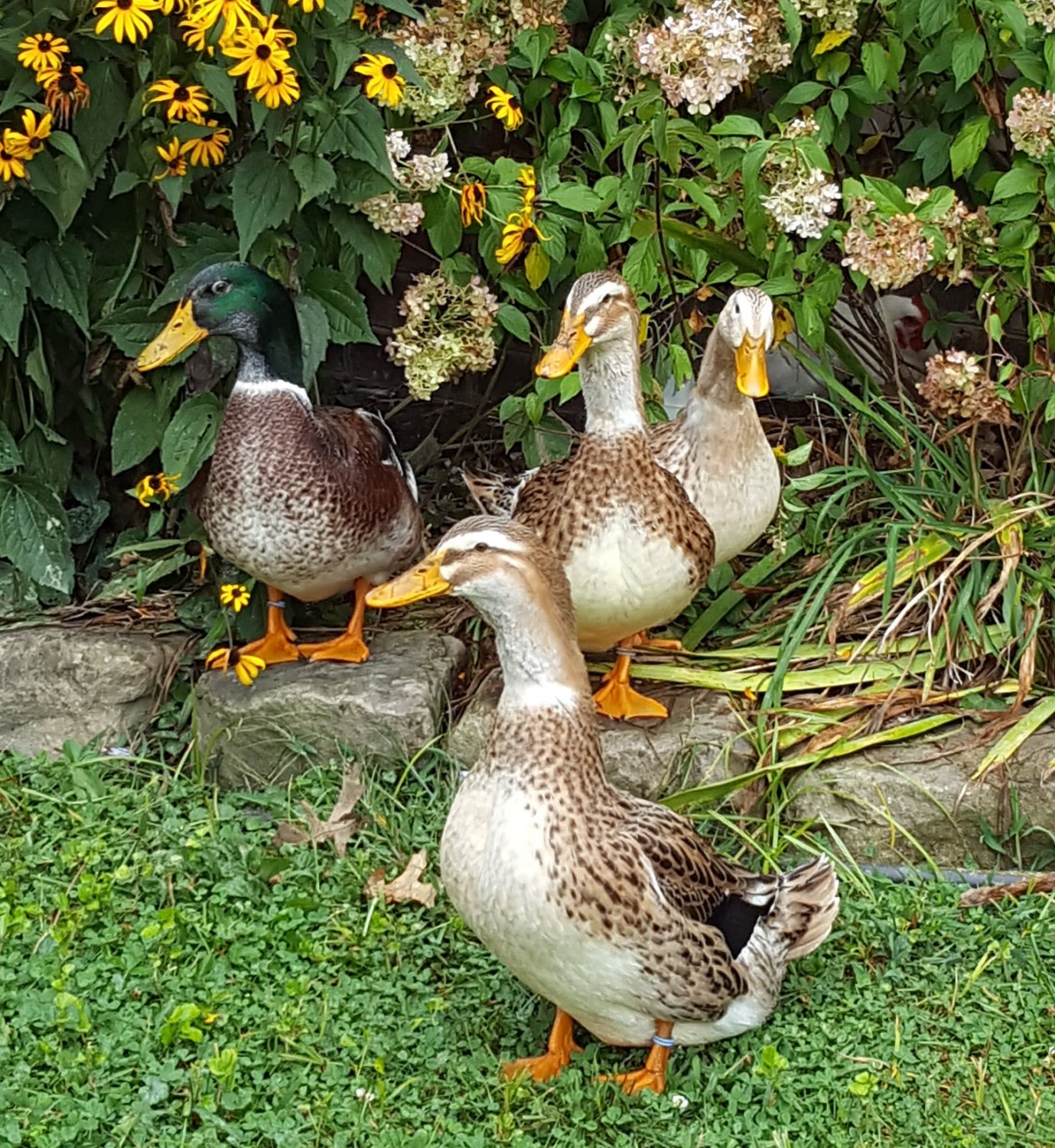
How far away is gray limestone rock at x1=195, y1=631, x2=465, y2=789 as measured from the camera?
375cm

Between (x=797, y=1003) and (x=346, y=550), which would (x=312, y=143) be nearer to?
(x=346, y=550)

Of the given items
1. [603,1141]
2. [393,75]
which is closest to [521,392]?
[393,75]

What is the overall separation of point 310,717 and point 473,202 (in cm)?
130

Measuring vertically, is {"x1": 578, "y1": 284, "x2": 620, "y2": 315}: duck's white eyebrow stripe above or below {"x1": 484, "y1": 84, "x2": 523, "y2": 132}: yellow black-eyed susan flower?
below

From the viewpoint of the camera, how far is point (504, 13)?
3861 mm

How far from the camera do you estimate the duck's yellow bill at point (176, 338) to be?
3.60m

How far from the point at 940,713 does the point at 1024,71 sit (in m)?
1.52

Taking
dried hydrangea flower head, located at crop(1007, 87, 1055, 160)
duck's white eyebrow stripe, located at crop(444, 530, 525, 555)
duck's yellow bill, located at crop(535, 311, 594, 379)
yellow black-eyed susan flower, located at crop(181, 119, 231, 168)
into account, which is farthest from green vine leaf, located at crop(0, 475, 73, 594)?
dried hydrangea flower head, located at crop(1007, 87, 1055, 160)

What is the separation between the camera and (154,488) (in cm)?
398

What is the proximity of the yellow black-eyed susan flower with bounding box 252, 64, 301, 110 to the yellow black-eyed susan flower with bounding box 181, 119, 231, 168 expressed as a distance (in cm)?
27

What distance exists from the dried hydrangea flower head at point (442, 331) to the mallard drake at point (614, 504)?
484mm

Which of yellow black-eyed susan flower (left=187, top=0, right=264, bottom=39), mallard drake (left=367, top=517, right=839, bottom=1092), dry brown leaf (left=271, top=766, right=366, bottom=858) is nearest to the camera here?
mallard drake (left=367, top=517, right=839, bottom=1092)

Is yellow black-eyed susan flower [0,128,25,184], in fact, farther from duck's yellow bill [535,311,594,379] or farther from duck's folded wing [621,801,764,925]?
duck's folded wing [621,801,764,925]

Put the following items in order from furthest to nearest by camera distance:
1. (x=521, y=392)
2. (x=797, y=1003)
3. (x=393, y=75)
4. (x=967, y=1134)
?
(x=521, y=392), (x=393, y=75), (x=797, y=1003), (x=967, y=1134)
